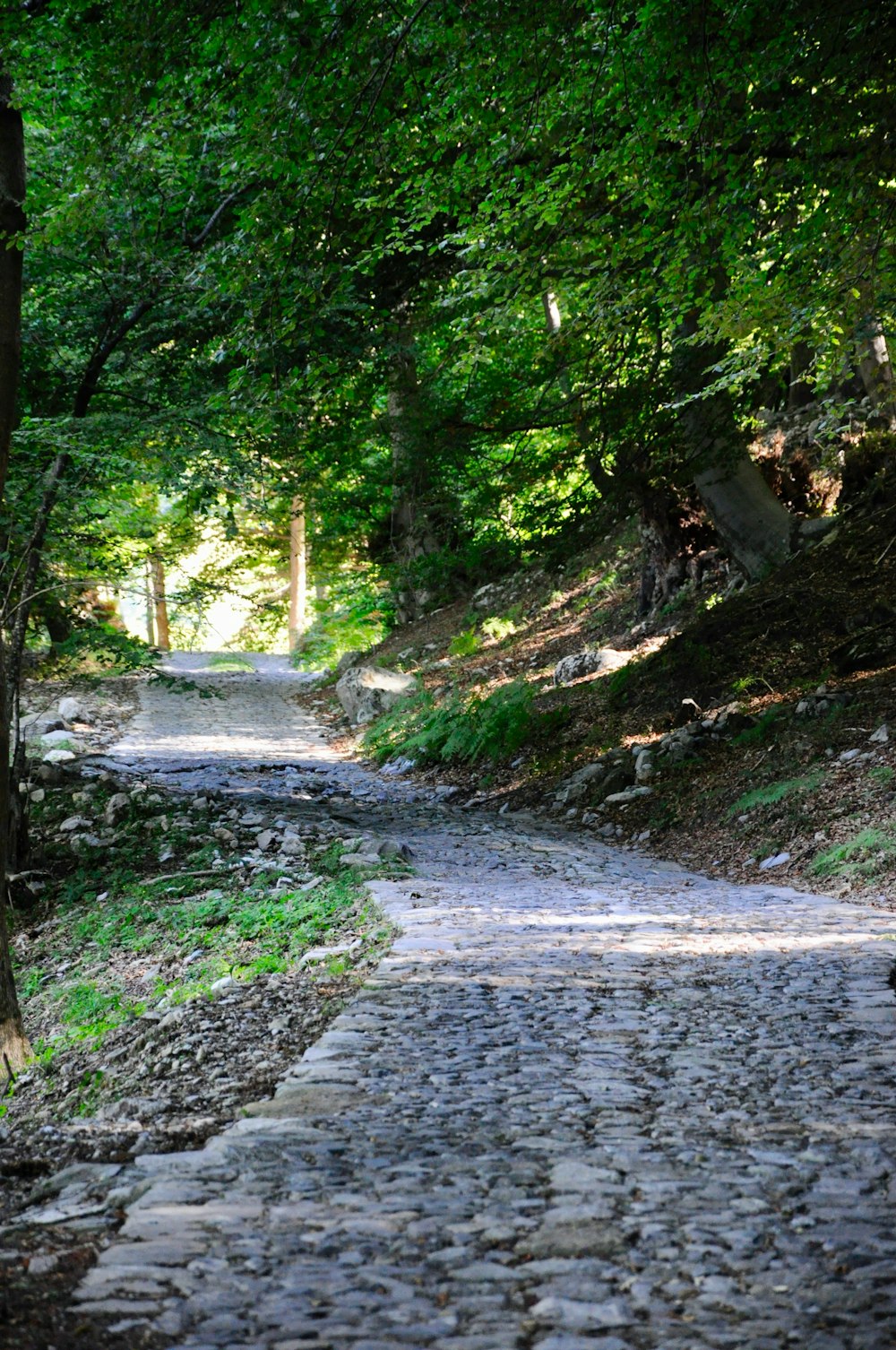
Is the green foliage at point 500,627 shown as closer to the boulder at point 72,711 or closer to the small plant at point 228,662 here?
the boulder at point 72,711

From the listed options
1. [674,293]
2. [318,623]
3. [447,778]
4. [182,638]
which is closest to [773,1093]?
[674,293]

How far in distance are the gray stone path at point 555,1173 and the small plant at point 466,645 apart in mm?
13705

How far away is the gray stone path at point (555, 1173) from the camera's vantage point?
214cm

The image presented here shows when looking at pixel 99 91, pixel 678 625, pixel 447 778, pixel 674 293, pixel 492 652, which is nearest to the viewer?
pixel 99 91

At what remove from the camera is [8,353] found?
5.61 m

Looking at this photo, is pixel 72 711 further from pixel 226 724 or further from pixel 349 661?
pixel 349 661

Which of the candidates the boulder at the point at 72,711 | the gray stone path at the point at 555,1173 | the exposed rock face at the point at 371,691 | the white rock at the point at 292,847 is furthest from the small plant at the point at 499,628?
the gray stone path at the point at 555,1173

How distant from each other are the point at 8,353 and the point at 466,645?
45.3ft

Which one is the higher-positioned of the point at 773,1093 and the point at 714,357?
the point at 714,357

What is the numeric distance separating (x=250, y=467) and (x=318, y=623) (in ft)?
76.5

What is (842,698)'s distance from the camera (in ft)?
31.1

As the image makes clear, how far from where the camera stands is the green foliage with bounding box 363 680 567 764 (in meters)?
12.8

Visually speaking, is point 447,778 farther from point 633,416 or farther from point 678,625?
point 633,416

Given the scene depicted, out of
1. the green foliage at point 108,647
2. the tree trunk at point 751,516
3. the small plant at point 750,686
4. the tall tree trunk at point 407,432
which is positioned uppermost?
the tall tree trunk at point 407,432
